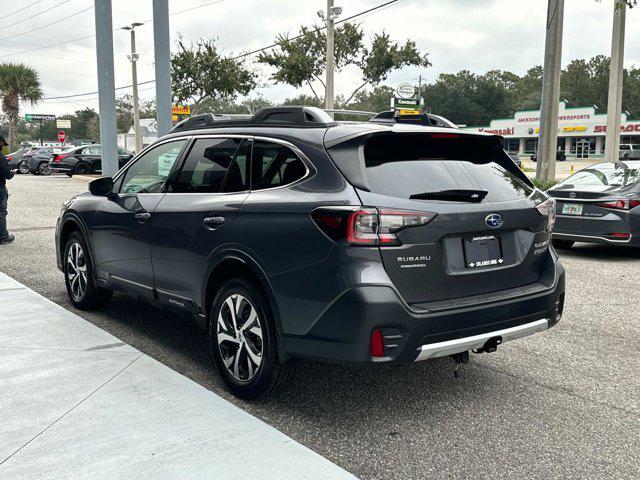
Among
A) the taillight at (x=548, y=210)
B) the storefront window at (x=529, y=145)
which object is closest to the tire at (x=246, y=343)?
the taillight at (x=548, y=210)

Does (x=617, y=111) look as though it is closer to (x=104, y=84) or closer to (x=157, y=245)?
(x=104, y=84)

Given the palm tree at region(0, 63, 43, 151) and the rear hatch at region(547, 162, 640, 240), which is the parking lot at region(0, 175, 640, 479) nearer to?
the rear hatch at region(547, 162, 640, 240)

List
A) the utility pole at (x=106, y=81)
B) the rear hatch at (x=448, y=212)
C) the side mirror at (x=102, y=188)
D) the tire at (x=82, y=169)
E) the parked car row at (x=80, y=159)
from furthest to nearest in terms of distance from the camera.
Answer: the tire at (x=82, y=169) < the parked car row at (x=80, y=159) < the utility pole at (x=106, y=81) < the side mirror at (x=102, y=188) < the rear hatch at (x=448, y=212)

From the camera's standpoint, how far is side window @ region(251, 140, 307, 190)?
3.87 m

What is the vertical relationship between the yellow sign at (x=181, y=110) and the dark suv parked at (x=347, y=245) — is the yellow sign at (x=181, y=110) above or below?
above

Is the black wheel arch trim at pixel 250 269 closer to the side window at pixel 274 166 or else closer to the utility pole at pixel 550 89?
the side window at pixel 274 166

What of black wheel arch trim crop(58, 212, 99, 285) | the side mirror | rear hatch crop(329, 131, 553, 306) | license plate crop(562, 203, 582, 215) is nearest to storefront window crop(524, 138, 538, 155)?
license plate crop(562, 203, 582, 215)

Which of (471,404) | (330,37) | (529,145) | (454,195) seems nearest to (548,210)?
(454,195)

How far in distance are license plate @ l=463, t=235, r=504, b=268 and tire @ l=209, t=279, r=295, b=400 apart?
1186mm

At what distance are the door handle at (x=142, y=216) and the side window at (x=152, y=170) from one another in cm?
20

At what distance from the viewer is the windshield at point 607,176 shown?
9664 mm

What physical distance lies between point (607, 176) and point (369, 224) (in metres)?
7.86

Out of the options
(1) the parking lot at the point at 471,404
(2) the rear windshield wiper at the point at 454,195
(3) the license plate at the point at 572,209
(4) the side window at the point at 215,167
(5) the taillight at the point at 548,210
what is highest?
(4) the side window at the point at 215,167

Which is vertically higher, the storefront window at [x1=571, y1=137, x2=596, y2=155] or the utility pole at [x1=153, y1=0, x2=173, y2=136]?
the utility pole at [x1=153, y1=0, x2=173, y2=136]
